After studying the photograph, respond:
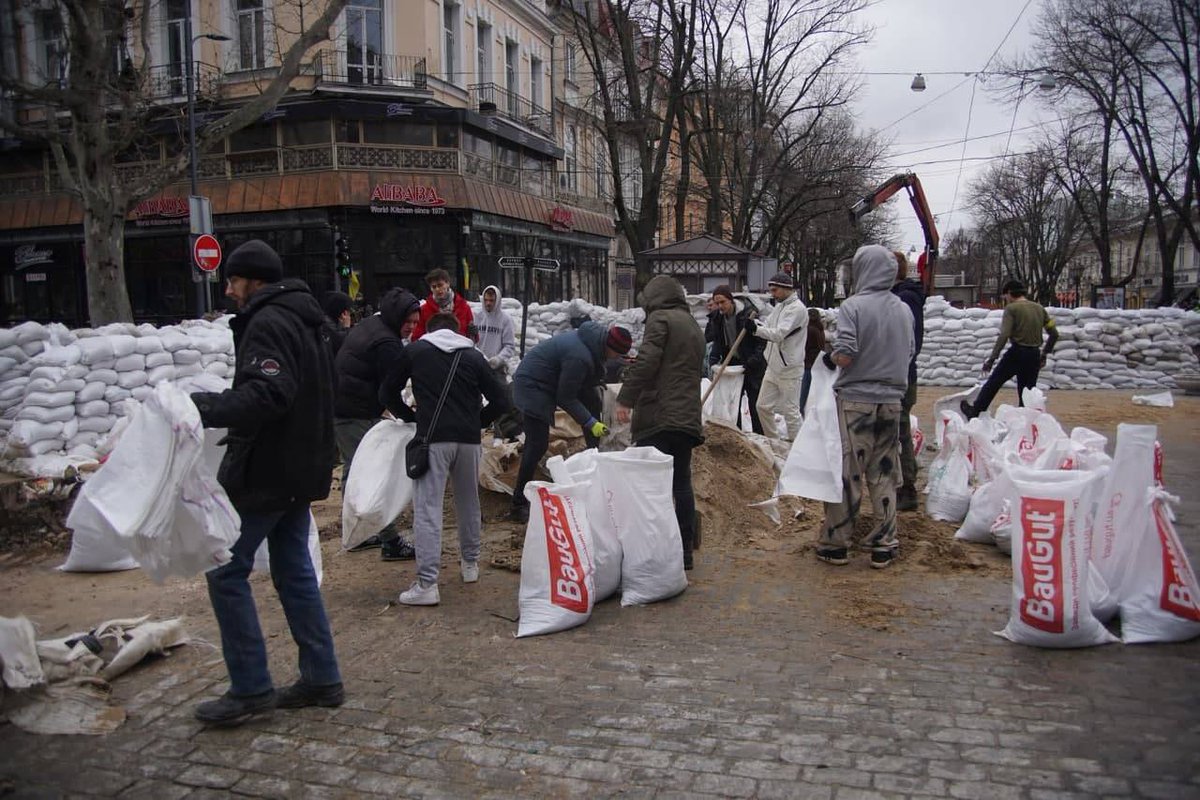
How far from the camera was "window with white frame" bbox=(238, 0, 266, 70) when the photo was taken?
25625 mm

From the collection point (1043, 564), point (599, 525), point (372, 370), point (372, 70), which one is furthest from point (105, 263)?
point (1043, 564)

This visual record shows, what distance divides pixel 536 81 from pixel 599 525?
3238 centimetres

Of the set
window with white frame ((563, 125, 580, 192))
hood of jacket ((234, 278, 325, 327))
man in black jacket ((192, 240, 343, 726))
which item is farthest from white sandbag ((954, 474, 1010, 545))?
window with white frame ((563, 125, 580, 192))

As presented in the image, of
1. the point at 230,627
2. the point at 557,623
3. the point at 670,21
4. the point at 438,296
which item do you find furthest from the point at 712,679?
the point at 670,21

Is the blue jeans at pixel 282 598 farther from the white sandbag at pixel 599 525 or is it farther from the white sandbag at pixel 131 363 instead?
the white sandbag at pixel 131 363

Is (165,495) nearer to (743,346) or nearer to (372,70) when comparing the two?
(743,346)

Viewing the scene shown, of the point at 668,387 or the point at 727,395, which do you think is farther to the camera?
the point at 727,395

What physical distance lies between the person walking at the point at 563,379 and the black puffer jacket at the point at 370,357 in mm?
836

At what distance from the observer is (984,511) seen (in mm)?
5547

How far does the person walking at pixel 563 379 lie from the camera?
5.77 meters

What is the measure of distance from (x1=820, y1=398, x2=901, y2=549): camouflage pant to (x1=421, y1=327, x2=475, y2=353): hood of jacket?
7.07 feet

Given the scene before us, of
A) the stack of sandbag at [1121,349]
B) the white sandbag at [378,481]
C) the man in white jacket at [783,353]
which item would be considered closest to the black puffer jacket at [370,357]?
the white sandbag at [378,481]

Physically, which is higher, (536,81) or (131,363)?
(536,81)

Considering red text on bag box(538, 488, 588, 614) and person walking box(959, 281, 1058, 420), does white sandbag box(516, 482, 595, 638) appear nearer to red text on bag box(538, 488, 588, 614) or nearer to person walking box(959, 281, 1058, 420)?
red text on bag box(538, 488, 588, 614)
